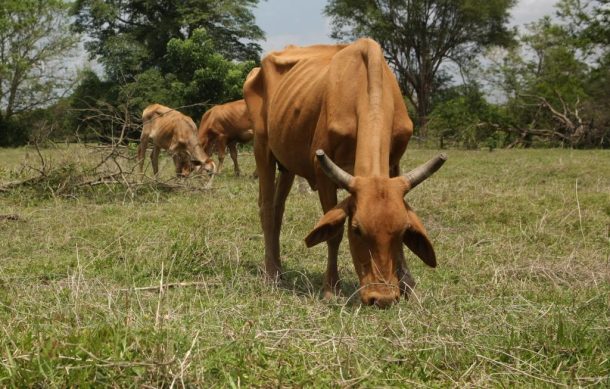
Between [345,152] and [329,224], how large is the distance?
76cm

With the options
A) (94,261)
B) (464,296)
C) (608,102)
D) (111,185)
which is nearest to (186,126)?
(111,185)

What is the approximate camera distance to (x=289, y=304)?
14.2ft

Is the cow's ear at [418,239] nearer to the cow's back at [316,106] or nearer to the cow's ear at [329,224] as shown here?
the cow's ear at [329,224]

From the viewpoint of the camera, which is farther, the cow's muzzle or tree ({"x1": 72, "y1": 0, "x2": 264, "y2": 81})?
tree ({"x1": 72, "y1": 0, "x2": 264, "y2": 81})

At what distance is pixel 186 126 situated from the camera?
50.8 feet

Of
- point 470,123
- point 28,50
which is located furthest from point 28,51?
point 470,123

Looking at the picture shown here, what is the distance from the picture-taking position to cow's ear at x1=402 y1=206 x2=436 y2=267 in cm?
426

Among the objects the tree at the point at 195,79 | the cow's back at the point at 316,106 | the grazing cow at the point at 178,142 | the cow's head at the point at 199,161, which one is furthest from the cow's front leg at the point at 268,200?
the tree at the point at 195,79

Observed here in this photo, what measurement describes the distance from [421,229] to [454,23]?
3222 centimetres

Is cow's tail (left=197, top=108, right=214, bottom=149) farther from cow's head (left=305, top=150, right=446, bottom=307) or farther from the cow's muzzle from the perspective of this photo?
the cow's muzzle

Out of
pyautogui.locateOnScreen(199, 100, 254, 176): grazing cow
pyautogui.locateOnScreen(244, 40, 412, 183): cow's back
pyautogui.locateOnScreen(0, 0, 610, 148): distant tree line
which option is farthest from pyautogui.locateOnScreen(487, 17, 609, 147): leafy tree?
pyautogui.locateOnScreen(244, 40, 412, 183): cow's back

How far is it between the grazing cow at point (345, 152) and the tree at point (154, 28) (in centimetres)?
2480

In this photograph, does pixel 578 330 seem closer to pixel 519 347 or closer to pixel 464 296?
pixel 519 347

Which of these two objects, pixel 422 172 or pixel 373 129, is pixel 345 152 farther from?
pixel 422 172
